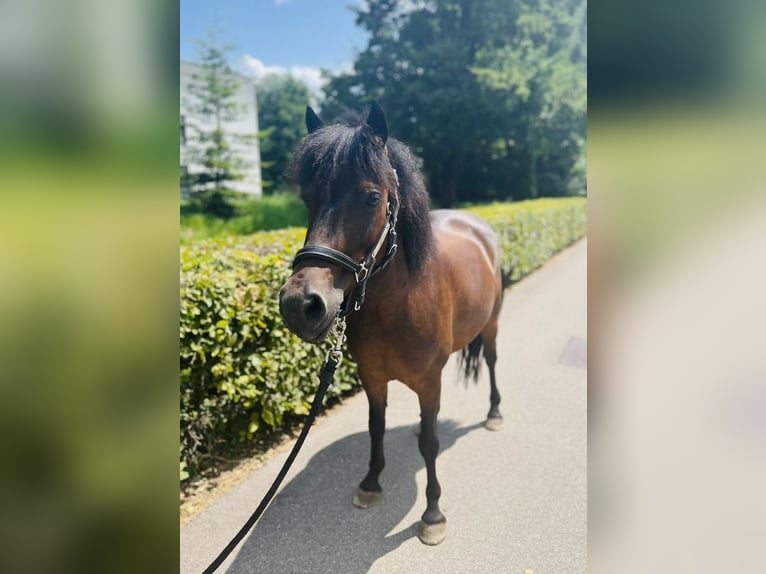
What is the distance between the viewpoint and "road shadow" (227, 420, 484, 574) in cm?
245

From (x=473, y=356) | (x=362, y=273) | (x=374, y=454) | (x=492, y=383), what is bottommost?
(x=374, y=454)

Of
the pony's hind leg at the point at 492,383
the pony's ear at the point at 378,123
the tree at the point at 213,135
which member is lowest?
the pony's hind leg at the point at 492,383

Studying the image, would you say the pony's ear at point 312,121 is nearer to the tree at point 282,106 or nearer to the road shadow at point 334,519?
the road shadow at point 334,519

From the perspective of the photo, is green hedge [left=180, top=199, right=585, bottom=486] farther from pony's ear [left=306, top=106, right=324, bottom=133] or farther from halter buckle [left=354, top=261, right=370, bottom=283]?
halter buckle [left=354, top=261, right=370, bottom=283]

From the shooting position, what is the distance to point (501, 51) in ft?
75.0

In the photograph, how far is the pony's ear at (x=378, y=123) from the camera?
82.7 inches

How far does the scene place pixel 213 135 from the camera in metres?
23.9

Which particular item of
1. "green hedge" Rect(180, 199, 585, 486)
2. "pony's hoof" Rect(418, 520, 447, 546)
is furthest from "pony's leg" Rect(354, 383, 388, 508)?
"green hedge" Rect(180, 199, 585, 486)

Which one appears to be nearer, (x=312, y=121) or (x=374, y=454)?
(x=312, y=121)

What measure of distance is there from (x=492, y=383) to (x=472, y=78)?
22.9 meters

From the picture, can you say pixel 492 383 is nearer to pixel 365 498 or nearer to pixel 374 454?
pixel 374 454

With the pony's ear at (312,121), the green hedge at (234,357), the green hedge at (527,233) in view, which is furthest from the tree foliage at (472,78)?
the pony's ear at (312,121)
